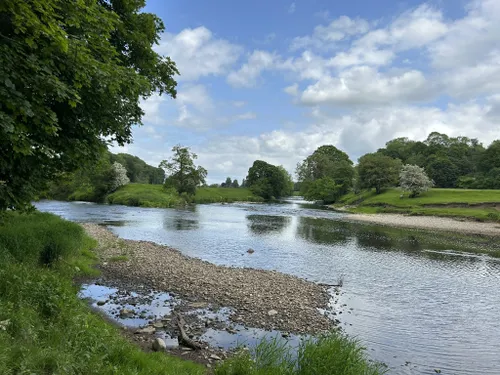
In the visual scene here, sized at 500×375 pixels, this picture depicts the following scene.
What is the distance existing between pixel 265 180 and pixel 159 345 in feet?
460

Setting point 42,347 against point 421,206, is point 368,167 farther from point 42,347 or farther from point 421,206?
point 42,347

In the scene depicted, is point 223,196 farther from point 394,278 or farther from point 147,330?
point 147,330

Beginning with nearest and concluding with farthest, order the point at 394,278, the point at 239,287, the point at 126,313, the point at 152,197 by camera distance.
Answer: the point at 126,313, the point at 239,287, the point at 394,278, the point at 152,197

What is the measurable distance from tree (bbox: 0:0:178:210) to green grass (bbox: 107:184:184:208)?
238 feet

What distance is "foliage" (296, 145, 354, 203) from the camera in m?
132

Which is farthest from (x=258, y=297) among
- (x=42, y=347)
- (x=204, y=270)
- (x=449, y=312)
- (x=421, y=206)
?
(x=421, y=206)

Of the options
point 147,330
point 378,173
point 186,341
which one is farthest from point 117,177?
point 186,341

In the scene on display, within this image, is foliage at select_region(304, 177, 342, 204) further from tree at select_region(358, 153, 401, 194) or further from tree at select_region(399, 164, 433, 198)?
tree at select_region(399, 164, 433, 198)

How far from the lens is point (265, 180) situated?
151 m

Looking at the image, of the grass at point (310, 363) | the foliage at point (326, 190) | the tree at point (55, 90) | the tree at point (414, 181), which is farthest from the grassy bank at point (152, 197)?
the grass at point (310, 363)

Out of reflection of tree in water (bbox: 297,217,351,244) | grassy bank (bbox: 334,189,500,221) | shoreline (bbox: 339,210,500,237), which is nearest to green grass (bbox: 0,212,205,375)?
reflection of tree in water (bbox: 297,217,351,244)

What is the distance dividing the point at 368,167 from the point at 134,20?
337 feet

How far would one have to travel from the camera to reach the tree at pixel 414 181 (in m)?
93.7

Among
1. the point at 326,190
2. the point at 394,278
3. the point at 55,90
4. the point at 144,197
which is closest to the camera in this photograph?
the point at 55,90
